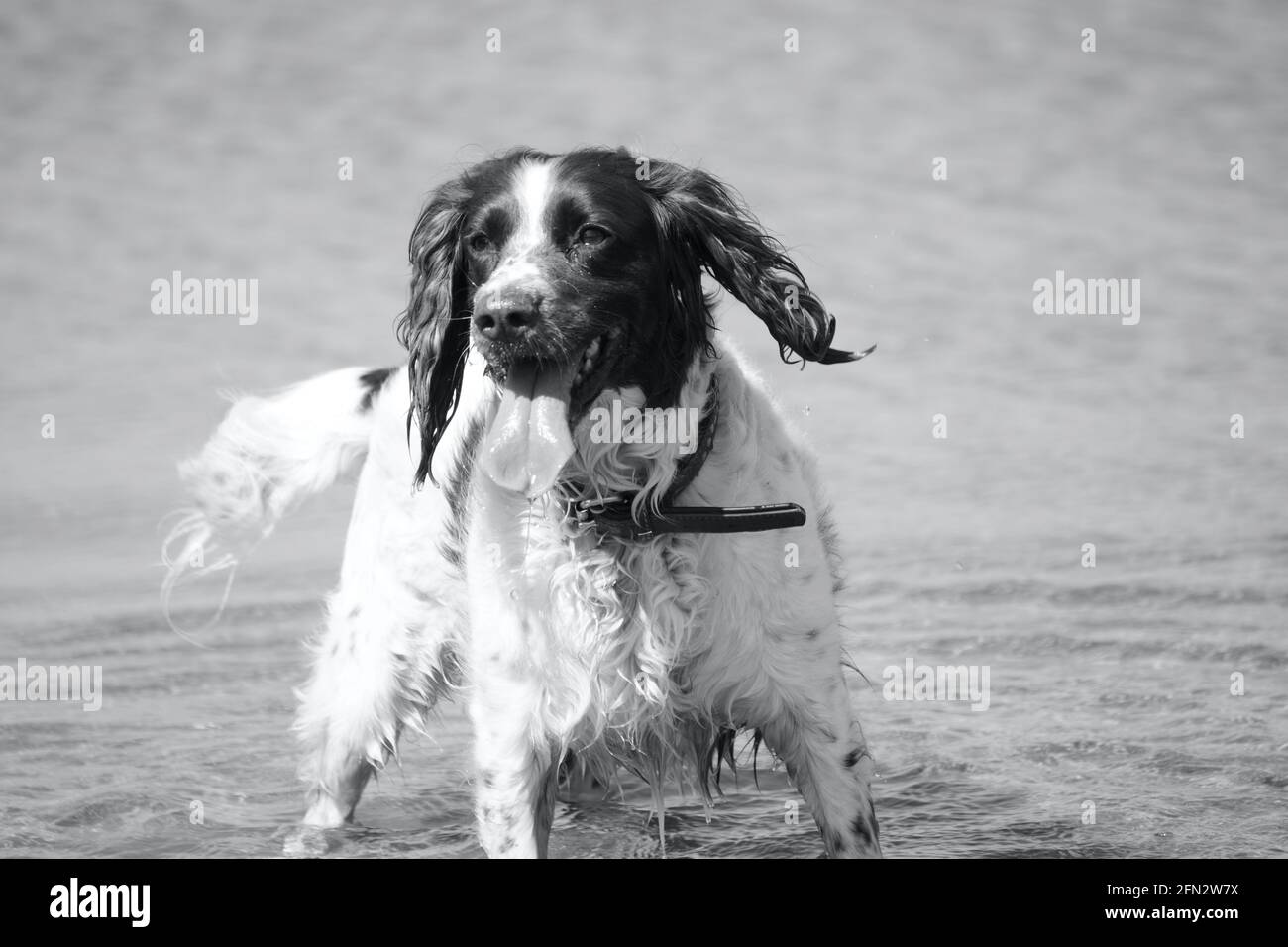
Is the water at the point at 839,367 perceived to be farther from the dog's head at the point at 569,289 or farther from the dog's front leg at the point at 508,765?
the dog's head at the point at 569,289

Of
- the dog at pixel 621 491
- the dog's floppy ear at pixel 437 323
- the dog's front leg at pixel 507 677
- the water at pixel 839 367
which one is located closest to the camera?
the dog at pixel 621 491

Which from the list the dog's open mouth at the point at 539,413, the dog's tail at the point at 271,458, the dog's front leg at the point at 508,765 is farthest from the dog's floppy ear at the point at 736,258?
the dog's tail at the point at 271,458

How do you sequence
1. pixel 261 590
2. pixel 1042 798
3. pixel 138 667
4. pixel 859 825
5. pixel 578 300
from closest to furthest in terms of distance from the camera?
pixel 578 300
pixel 859 825
pixel 1042 798
pixel 138 667
pixel 261 590

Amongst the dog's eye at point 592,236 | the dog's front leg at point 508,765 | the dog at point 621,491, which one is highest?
the dog's eye at point 592,236

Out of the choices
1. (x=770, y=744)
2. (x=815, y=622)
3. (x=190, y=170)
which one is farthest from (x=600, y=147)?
(x=190, y=170)

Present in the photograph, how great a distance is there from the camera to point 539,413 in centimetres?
357

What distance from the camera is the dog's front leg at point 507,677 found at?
3.75m

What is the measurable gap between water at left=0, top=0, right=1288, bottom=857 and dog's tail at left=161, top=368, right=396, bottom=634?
73 cm

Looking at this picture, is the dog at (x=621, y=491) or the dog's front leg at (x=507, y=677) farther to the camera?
the dog's front leg at (x=507, y=677)

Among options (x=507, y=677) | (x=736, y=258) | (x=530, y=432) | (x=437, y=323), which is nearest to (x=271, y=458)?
(x=437, y=323)

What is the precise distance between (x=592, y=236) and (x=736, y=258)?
0.37m

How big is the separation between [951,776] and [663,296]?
6.41 feet

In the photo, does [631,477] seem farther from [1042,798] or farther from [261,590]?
[261,590]

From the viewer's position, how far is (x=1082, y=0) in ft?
45.1
